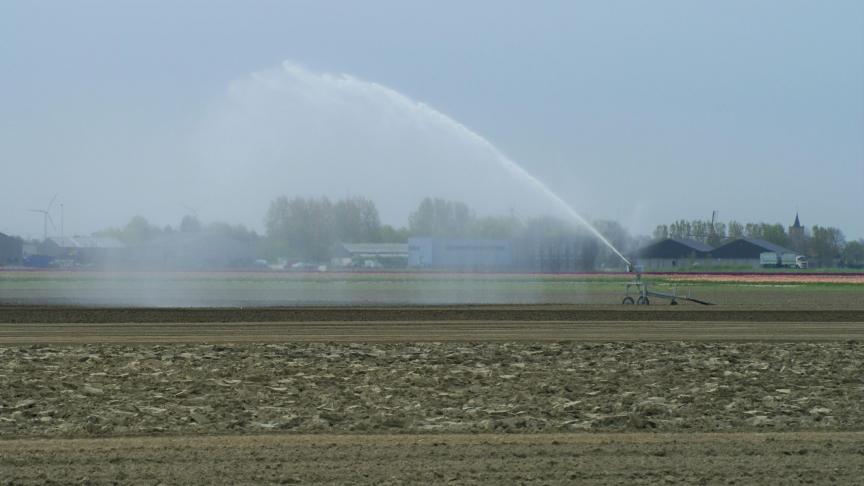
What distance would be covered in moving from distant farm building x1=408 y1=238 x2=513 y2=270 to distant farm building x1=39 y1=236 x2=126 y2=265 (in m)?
30.9

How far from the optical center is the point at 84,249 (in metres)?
137

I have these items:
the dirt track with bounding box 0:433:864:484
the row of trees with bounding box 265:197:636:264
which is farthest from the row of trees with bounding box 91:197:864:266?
the dirt track with bounding box 0:433:864:484

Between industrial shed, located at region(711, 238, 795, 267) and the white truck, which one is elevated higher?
industrial shed, located at region(711, 238, 795, 267)

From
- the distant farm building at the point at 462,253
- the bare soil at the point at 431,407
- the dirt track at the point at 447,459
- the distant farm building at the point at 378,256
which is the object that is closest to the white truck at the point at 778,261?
the distant farm building at the point at 378,256

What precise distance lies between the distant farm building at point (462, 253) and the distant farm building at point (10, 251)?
6495 cm

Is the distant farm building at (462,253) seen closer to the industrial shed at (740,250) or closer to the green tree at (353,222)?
the green tree at (353,222)

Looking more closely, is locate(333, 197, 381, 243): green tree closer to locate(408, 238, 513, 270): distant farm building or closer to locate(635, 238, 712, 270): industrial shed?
locate(408, 238, 513, 270): distant farm building

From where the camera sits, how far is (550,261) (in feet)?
223

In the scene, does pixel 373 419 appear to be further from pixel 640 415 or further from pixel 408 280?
pixel 408 280

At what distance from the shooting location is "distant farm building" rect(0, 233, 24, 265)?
133 meters

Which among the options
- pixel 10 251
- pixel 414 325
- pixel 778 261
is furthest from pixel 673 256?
pixel 414 325

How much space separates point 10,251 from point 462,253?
81573 mm

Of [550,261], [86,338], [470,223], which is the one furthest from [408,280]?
[86,338]

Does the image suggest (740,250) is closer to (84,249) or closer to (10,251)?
(84,249)
